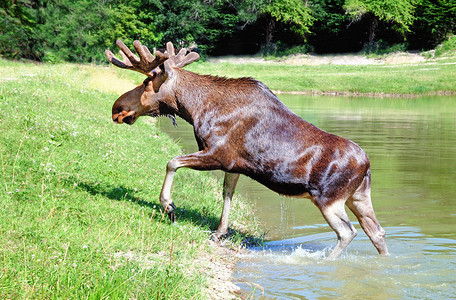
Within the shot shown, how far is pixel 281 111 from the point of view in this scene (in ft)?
24.9

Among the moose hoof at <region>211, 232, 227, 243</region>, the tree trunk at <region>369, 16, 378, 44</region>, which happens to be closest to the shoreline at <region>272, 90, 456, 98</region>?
the tree trunk at <region>369, 16, 378, 44</region>

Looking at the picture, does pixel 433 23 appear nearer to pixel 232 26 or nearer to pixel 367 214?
pixel 232 26

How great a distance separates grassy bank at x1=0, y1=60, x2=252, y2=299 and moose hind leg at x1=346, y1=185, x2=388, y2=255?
1.89 m

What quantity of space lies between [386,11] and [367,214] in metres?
56.5

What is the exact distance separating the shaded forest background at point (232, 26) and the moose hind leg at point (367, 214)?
39.5 metres

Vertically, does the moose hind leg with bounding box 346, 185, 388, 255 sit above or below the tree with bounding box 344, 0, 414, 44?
below

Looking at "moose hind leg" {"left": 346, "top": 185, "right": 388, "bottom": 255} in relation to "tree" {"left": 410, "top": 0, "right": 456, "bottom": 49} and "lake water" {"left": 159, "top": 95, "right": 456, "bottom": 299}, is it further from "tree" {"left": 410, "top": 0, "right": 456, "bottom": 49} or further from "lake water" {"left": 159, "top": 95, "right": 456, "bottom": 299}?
"tree" {"left": 410, "top": 0, "right": 456, "bottom": 49}

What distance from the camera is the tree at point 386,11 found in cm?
5966

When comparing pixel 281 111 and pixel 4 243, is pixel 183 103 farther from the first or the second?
pixel 4 243

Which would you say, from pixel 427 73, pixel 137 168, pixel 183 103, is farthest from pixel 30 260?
pixel 427 73

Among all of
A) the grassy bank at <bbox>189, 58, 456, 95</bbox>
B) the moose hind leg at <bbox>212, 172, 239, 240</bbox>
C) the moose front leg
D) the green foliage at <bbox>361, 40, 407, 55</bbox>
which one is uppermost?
the moose front leg

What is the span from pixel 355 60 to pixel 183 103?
56134mm

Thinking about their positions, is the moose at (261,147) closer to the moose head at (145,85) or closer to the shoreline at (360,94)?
the moose head at (145,85)

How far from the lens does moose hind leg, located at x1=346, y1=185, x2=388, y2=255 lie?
7.66m
